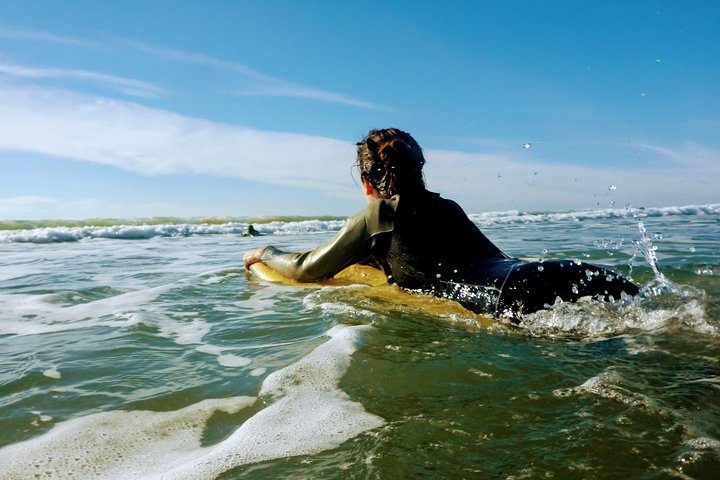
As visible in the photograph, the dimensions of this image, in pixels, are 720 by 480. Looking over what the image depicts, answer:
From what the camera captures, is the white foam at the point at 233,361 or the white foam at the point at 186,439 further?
the white foam at the point at 233,361

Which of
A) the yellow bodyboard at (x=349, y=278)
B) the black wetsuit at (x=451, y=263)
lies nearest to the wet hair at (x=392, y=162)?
the black wetsuit at (x=451, y=263)

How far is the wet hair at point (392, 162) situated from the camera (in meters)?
3.84

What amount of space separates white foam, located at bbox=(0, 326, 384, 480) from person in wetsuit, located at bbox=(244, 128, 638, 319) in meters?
1.45

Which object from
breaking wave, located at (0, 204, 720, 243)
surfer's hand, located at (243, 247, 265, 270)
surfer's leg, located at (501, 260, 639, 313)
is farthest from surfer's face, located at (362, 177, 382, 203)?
breaking wave, located at (0, 204, 720, 243)

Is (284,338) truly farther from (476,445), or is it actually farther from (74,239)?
(74,239)

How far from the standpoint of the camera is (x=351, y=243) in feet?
12.6

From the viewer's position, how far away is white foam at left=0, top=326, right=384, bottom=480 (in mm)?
1712

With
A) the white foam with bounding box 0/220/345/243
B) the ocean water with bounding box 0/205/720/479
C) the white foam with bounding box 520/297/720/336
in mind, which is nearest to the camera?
the ocean water with bounding box 0/205/720/479

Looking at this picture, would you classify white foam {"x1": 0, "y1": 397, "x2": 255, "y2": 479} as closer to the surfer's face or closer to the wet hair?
the wet hair

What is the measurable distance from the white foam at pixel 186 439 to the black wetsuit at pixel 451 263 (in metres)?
1.44

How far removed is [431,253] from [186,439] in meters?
2.17

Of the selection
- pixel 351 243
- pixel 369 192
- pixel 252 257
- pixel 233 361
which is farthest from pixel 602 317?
pixel 252 257

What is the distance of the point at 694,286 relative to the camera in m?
4.51

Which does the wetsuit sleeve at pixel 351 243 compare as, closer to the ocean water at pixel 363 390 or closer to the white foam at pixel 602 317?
the ocean water at pixel 363 390
